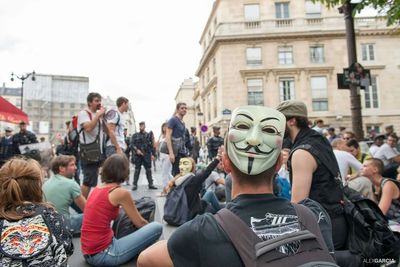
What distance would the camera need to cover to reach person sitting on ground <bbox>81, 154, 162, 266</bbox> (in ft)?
11.4

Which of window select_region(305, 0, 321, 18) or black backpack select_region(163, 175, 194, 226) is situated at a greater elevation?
window select_region(305, 0, 321, 18)

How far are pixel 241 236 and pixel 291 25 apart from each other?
119 feet

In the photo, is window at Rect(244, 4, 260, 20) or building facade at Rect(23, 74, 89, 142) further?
building facade at Rect(23, 74, 89, 142)

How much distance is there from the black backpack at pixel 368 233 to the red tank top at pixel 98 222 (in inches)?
86.9

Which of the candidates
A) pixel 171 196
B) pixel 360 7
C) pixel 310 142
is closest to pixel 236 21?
pixel 360 7

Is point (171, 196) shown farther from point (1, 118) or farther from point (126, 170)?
point (1, 118)

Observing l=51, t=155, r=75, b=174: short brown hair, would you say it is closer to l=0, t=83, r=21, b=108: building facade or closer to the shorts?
the shorts

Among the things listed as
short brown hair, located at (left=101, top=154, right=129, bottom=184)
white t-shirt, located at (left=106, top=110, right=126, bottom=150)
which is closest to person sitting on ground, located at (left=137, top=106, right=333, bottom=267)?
short brown hair, located at (left=101, top=154, right=129, bottom=184)

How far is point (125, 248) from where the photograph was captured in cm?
360

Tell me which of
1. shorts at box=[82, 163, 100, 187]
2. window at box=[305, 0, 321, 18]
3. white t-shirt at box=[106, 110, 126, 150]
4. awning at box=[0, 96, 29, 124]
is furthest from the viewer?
window at box=[305, 0, 321, 18]

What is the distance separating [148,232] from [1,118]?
4.53m

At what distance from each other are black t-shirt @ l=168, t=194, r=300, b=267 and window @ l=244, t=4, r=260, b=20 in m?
36.5

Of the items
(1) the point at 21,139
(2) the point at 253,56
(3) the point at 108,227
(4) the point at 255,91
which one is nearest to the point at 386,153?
(3) the point at 108,227

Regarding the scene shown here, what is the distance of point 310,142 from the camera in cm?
260
